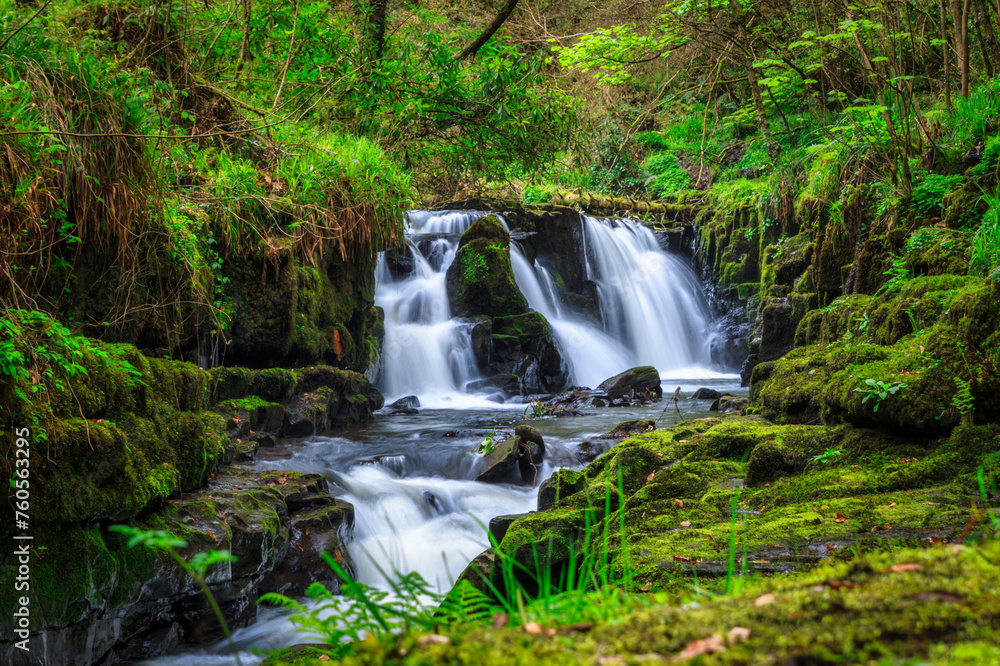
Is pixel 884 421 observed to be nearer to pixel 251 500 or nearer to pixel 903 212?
pixel 903 212

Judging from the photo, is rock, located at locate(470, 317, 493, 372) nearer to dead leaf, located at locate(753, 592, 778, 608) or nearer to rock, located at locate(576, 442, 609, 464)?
rock, located at locate(576, 442, 609, 464)

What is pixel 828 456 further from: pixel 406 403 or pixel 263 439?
pixel 406 403

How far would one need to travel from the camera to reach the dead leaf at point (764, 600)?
1140 millimetres

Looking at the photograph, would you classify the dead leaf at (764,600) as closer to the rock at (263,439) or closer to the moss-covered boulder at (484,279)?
the rock at (263,439)

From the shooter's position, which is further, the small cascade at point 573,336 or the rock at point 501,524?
the small cascade at point 573,336

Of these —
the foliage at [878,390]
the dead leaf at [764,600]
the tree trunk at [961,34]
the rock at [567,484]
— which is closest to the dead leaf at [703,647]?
the dead leaf at [764,600]

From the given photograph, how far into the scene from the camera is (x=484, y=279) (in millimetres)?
14227

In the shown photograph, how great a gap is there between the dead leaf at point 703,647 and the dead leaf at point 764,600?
0.54 ft

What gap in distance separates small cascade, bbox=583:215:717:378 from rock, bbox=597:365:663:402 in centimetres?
376

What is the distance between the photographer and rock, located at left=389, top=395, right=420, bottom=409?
11055 mm

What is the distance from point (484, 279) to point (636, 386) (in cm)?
453

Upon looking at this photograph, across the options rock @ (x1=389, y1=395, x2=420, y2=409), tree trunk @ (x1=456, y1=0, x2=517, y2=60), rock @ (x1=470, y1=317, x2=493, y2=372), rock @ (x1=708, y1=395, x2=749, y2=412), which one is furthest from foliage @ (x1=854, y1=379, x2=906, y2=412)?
rock @ (x1=470, y1=317, x2=493, y2=372)

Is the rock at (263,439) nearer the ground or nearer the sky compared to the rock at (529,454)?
nearer the sky

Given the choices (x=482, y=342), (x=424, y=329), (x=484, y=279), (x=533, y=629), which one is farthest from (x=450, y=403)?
(x=533, y=629)
